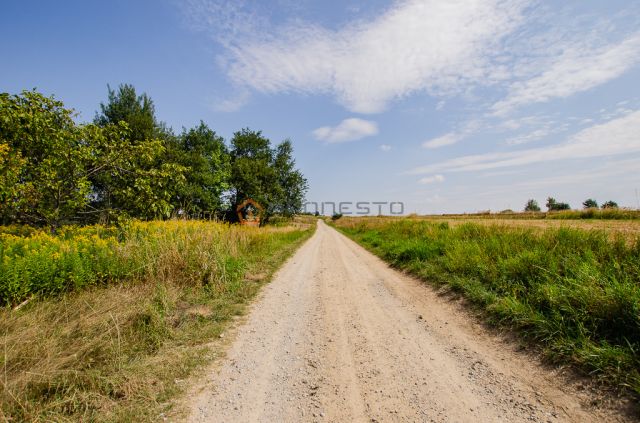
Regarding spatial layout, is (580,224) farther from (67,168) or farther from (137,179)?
(67,168)

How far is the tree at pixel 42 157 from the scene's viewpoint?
7.00 meters

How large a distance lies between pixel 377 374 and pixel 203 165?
29372mm

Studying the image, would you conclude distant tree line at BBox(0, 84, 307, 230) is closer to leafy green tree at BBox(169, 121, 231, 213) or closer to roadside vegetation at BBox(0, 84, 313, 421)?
roadside vegetation at BBox(0, 84, 313, 421)

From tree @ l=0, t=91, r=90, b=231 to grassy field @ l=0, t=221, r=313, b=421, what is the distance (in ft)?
2.81

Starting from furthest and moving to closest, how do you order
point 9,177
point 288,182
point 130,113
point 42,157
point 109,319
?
point 288,182 < point 130,113 < point 42,157 < point 9,177 < point 109,319

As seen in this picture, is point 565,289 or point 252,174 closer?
point 565,289

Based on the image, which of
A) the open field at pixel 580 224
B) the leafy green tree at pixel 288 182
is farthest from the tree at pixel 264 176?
the open field at pixel 580 224

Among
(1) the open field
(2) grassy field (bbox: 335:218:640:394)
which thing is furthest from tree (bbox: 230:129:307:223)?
(2) grassy field (bbox: 335:218:640:394)

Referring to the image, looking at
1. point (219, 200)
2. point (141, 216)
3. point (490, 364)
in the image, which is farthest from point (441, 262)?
point (219, 200)

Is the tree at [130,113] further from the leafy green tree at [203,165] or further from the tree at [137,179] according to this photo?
the tree at [137,179]

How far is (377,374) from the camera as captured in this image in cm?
331

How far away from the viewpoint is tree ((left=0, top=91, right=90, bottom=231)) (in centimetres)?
700

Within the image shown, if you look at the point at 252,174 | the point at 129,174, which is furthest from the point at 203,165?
the point at 129,174

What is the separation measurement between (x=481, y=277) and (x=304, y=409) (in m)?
5.48
